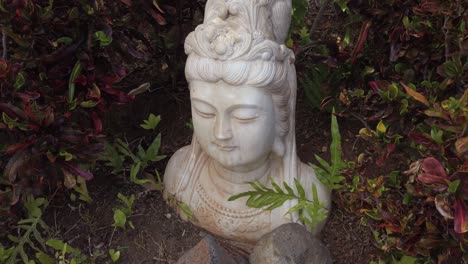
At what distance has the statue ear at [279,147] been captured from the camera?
257cm

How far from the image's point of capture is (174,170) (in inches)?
112

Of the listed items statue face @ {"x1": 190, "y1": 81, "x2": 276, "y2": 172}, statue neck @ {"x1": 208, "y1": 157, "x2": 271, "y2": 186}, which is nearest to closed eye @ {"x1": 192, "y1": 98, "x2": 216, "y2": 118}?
statue face @ {"x1": 190, "y1": 81, "x2": 276, "y2": 172}

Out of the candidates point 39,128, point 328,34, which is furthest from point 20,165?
point 328,34

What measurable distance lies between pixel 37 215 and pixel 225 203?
0.78m

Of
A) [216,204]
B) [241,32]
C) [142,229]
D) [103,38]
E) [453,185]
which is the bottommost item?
[142,229]

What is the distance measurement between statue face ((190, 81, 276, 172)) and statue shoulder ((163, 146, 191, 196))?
0.32 meters

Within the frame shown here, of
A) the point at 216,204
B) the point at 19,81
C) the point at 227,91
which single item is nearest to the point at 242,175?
the point at 216,204

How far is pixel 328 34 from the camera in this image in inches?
143

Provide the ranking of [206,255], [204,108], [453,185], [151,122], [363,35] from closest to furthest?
[453,185]
[206,255]
[204,108]
[363,35]
[151,122]

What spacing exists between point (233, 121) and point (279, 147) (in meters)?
0.28

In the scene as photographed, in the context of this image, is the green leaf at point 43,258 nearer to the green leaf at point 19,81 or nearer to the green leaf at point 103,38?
the green leaf at point 19,81

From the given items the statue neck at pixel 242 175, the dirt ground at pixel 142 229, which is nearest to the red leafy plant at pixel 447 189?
the dirt ground at pixel 142 229

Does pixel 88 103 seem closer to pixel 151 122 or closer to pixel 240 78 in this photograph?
pixel 151 122

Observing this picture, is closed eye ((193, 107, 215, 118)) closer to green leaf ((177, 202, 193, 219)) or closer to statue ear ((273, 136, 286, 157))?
statue ear ((273, 136, 286, 157))
